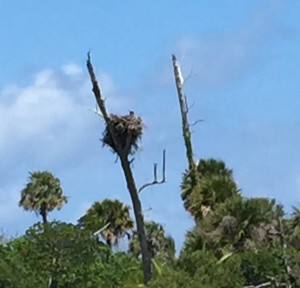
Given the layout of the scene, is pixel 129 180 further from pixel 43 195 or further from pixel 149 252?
pixel 43 195

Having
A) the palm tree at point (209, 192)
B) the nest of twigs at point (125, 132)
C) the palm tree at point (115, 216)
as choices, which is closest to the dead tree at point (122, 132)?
the nest of twigs at point (125, 132)

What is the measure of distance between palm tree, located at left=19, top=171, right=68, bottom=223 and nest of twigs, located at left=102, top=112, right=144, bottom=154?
35.7 m

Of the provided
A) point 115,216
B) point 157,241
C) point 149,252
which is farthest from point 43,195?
point 149,252

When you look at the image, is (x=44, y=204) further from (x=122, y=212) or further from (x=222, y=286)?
(x=222, y=286)

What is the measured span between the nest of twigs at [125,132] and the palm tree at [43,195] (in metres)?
35.7

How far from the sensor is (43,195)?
64.5 metres

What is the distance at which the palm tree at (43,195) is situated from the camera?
64.3 m

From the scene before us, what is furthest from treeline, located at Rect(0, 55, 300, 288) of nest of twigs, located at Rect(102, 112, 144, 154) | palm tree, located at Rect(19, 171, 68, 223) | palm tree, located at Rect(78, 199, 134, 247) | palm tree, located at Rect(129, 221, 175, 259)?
palm tree, located at Rect(19, 171, 68, 223)

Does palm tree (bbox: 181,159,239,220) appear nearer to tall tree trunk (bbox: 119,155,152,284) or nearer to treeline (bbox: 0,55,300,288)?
treeline (bbox: 0,55,300,288)

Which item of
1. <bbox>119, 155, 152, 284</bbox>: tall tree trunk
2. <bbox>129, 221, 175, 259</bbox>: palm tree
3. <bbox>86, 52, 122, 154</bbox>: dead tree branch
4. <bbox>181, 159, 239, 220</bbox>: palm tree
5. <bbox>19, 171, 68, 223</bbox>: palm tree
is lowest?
<bbox>119, 155, 152, 284</bbox>: tall tree trunk

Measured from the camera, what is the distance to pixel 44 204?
64.4 metres

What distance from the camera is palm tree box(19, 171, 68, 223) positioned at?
64.3 meters

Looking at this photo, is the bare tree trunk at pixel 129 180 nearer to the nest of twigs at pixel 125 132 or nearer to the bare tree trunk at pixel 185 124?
the nest of twigs at pixel 125 132

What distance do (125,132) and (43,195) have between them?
121ft
